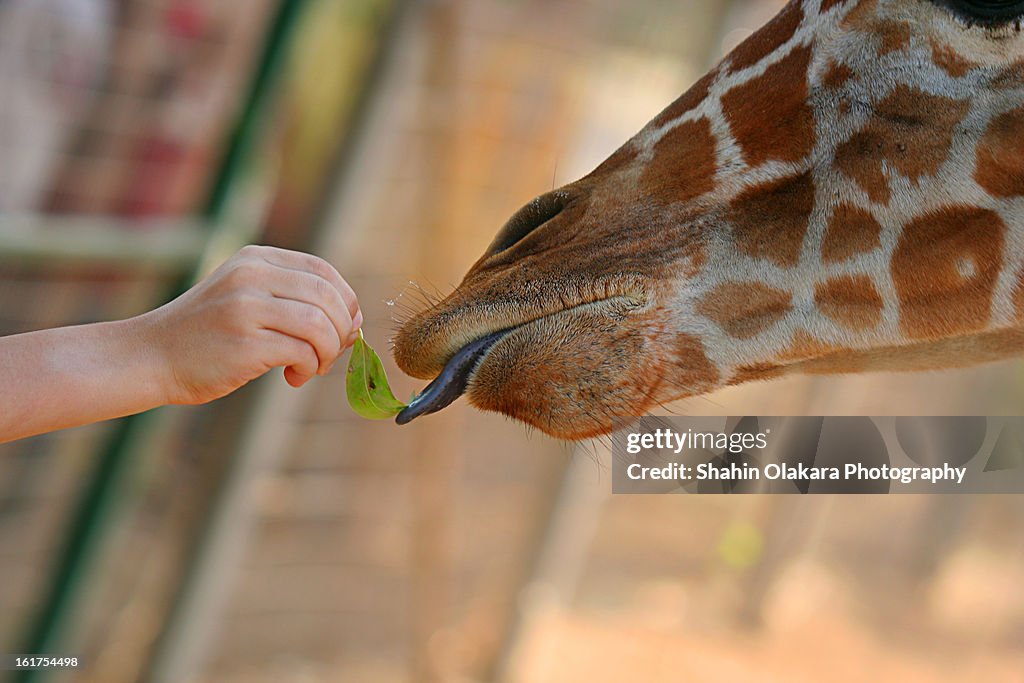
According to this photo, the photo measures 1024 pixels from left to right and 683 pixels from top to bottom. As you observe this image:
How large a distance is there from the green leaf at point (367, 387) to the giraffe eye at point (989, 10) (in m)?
0.73

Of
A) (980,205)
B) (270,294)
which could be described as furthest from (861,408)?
(270,294)

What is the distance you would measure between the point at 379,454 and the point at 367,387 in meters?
2.81

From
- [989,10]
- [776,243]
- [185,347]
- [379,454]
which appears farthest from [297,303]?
[379,454]

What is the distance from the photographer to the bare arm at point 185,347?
1.13 metres

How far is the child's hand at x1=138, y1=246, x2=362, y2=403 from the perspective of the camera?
113 cm

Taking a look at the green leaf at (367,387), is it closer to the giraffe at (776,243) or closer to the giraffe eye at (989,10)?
the giraffe at (776,243)

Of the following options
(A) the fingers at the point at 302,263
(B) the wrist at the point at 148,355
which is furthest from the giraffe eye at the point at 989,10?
(B) the wrist at the point at 148,355

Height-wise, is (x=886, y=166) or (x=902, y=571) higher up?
(x=886, y=166)

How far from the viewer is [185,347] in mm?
1148

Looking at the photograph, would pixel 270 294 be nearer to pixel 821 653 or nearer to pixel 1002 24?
pixel 1002 24

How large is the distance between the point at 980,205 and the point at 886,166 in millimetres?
112

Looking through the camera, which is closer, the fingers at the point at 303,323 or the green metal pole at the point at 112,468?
the fingers at the point at 303,323

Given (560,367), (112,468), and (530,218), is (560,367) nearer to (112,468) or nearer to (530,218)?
(530,218)

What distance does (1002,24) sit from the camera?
3.95 ft
